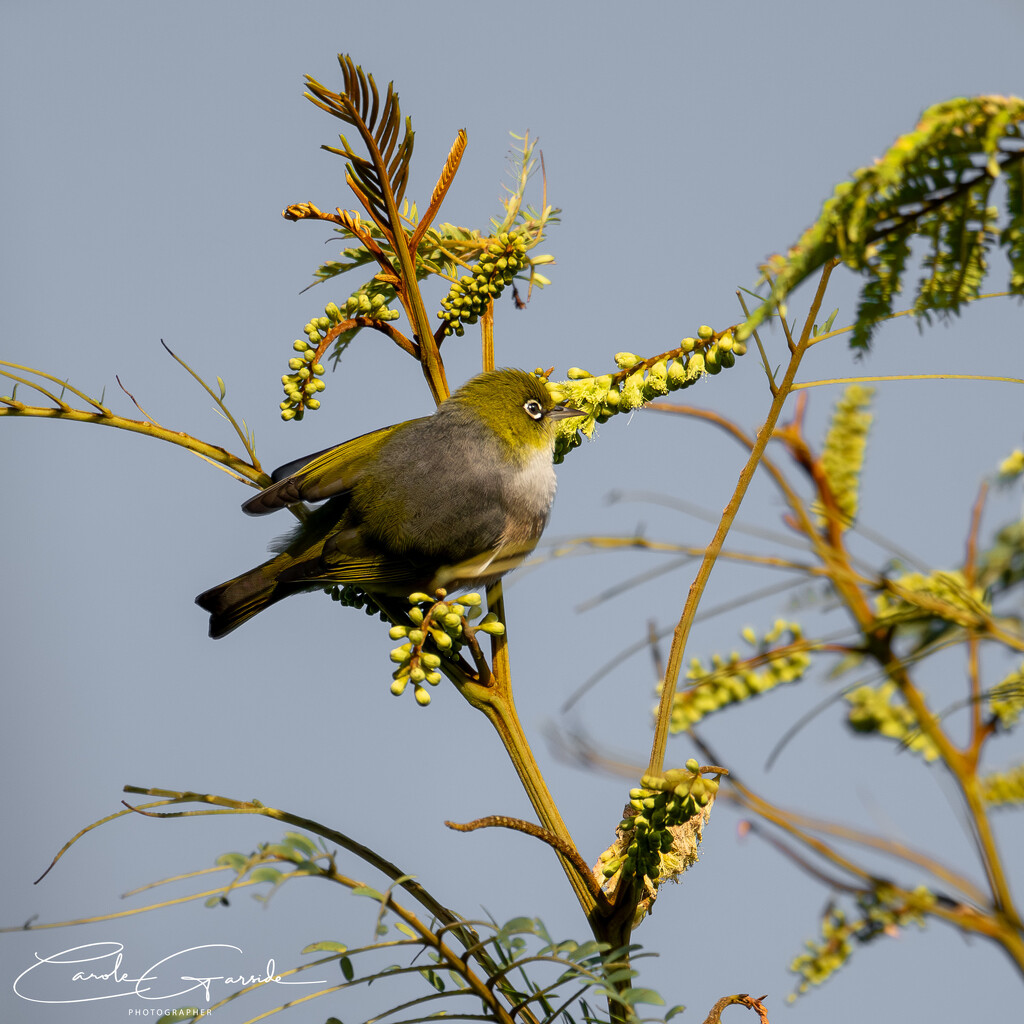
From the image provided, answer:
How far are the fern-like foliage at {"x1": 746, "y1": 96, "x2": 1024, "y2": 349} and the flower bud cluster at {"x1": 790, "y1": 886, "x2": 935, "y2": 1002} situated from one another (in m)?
0.44

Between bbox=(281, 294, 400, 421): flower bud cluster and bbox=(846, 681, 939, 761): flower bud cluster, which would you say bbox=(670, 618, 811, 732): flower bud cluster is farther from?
bbox=(281, 294, 400, 421): flower bud cluster

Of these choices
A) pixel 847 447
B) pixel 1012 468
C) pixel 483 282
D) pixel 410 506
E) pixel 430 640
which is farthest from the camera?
pixel 410 506

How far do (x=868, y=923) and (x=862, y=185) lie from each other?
0.65 meters

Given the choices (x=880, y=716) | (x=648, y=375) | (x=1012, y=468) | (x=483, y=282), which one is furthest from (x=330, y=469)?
(x=1012, y=468)

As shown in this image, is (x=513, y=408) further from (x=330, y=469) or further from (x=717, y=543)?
(x=717, y=543)

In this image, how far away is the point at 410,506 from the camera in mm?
2115

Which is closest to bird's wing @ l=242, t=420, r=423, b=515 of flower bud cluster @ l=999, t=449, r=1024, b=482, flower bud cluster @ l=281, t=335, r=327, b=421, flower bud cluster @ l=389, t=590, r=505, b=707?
flower bud cluster @ l=281, t=335, r=327, b=421

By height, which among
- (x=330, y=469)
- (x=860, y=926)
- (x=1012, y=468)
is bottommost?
(x=860, y=926)

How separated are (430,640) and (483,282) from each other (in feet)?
1.94

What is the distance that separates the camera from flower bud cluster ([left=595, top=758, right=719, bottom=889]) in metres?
0.98

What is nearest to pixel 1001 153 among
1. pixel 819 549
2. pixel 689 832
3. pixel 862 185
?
pixel 862 185

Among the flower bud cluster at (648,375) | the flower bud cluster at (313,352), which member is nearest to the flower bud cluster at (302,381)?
the flower bud cluster at (313,352)

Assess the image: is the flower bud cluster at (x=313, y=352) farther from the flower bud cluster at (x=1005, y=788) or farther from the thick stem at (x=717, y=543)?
the flower bud cluster at (x=1005, y=788)

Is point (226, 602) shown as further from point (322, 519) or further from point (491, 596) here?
point (491, 596)
